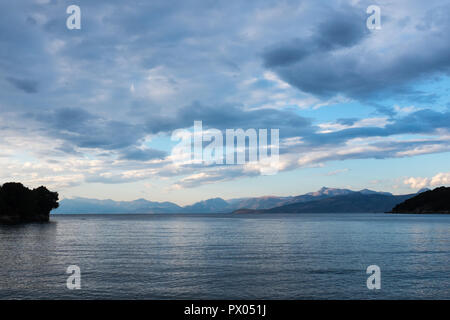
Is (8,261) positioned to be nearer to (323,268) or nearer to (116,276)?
(116,276)

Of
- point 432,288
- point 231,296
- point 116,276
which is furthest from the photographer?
point 116,276

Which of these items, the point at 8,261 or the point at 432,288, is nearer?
the point at 432,288

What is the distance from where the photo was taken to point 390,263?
52.4 m

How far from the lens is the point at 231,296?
33.6 meters

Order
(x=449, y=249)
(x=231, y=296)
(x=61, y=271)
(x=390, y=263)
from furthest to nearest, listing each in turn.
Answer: (x=449, y=249)
(x=390, y=263)
(x=61, y=271)
(x=231, y=296)
